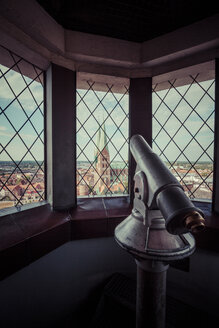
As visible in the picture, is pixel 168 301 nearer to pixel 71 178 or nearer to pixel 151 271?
pixel 151 271

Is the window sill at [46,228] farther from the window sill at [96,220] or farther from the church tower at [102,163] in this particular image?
the church tower at [102,163]

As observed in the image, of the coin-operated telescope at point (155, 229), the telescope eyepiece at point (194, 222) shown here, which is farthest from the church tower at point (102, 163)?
the telescope eyepiece at point (194, 222)

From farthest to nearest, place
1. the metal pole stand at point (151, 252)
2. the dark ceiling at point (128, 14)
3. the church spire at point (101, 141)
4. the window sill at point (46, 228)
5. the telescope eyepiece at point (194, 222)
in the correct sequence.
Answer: the church spire at point (101, 141) < the dark ceiling at point (128, 14) < the window sill at point (46, 228) < the metal pole stand at point (151, 252) < the telescope eyepiece at point (194, 222)

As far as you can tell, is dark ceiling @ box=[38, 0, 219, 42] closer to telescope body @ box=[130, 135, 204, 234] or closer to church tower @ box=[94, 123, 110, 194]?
church tower @ box=[94, 123, 110, 194]

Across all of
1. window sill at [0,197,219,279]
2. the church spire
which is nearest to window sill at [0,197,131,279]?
window sill at [0,197,219,279]

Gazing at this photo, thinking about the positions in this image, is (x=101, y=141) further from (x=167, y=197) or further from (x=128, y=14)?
(x=167, y=197)

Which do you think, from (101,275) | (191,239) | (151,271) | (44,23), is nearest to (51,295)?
(101,275)
